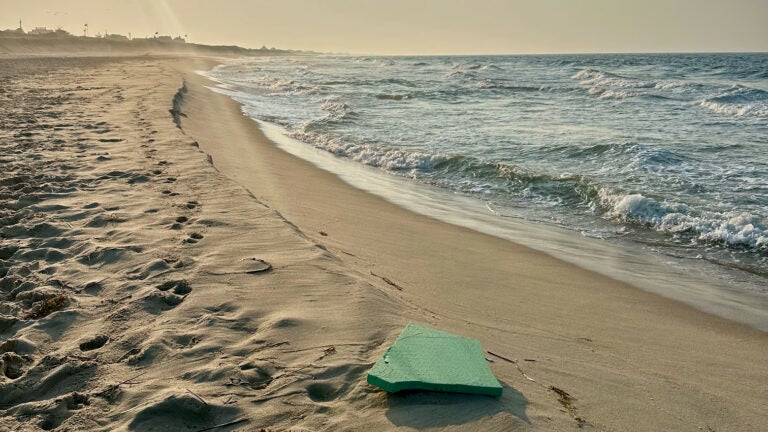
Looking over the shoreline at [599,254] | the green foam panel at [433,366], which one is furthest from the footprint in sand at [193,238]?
the shoreline at [599,254]

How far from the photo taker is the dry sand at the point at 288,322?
220 cm

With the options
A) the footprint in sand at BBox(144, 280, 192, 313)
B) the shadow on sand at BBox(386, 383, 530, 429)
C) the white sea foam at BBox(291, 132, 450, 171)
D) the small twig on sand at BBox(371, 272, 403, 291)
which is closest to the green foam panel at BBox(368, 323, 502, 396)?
the shadow on sand at BBox(386, 383, 530, 429)

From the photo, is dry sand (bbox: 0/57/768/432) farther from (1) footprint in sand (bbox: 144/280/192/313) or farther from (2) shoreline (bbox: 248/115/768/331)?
(2) shoreline (bbox: 248/115/768/331)

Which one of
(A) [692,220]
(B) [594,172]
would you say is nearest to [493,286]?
(A) [692,220]

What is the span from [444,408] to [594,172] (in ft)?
24.3

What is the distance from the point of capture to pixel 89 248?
383 centimetres

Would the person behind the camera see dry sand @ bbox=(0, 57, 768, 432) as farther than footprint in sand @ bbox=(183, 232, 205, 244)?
No

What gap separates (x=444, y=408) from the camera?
84.0 inches

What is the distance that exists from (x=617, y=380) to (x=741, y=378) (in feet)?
3.07

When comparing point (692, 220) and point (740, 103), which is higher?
point (740, 103)

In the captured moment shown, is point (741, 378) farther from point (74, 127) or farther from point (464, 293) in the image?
point (74, 127)

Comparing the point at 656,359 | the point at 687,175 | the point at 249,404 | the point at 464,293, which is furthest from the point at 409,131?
the point at 249,404

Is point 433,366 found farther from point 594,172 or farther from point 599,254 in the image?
point 594,172

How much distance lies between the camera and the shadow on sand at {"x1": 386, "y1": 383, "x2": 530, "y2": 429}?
2070 mm
